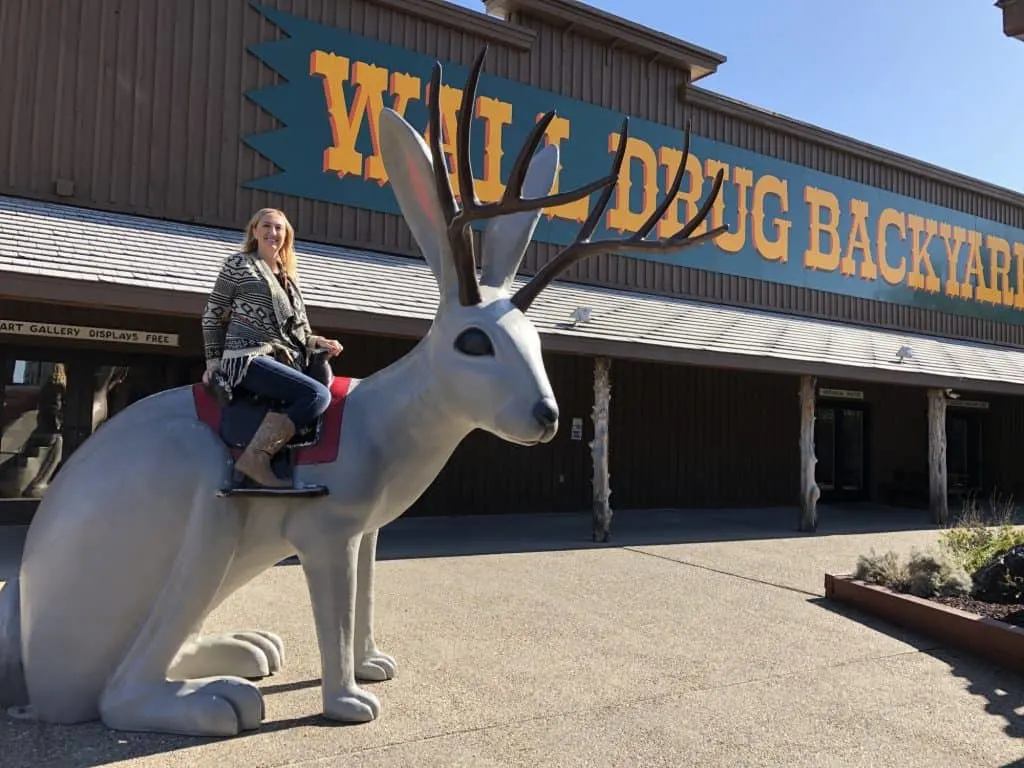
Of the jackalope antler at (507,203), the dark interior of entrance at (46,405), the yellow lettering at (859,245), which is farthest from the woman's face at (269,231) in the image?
the yellow lettering at (859,245)

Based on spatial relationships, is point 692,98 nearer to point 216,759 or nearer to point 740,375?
point 740,375

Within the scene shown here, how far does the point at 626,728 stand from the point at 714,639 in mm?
1849

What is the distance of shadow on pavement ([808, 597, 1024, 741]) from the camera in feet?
13.7

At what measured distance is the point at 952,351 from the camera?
15.9 m

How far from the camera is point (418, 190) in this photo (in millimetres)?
3570

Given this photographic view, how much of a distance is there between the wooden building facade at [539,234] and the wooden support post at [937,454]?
0.42 m

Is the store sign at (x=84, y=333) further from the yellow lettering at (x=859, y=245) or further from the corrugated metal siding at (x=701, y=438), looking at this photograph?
the yellow lettering at (x=859, y=245)

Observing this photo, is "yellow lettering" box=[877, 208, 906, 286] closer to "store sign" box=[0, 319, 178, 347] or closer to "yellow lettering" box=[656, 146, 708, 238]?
"yellow lettering" box=[656, 146, 708, 238]

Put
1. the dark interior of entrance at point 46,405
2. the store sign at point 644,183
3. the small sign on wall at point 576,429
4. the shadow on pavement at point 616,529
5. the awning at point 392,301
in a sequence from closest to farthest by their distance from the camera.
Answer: the awning at point 392,301 < the shadow on pavement at point 616,529 < the dark interior of entrance at point 46,405 < the store sign at point 644,183 < the small sign on wall at point 576,429

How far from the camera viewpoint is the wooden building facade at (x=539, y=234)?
9344mm

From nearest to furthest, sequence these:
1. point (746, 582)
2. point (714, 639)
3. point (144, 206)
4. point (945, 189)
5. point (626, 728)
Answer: point (626, 728) → point (714, 639) → point (746, 582) → point (144, 206) → point (945, 189)

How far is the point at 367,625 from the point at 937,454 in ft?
38.5

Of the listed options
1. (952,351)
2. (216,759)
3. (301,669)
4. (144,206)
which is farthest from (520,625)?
(952,351)

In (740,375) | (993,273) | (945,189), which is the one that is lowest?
(740,375)
